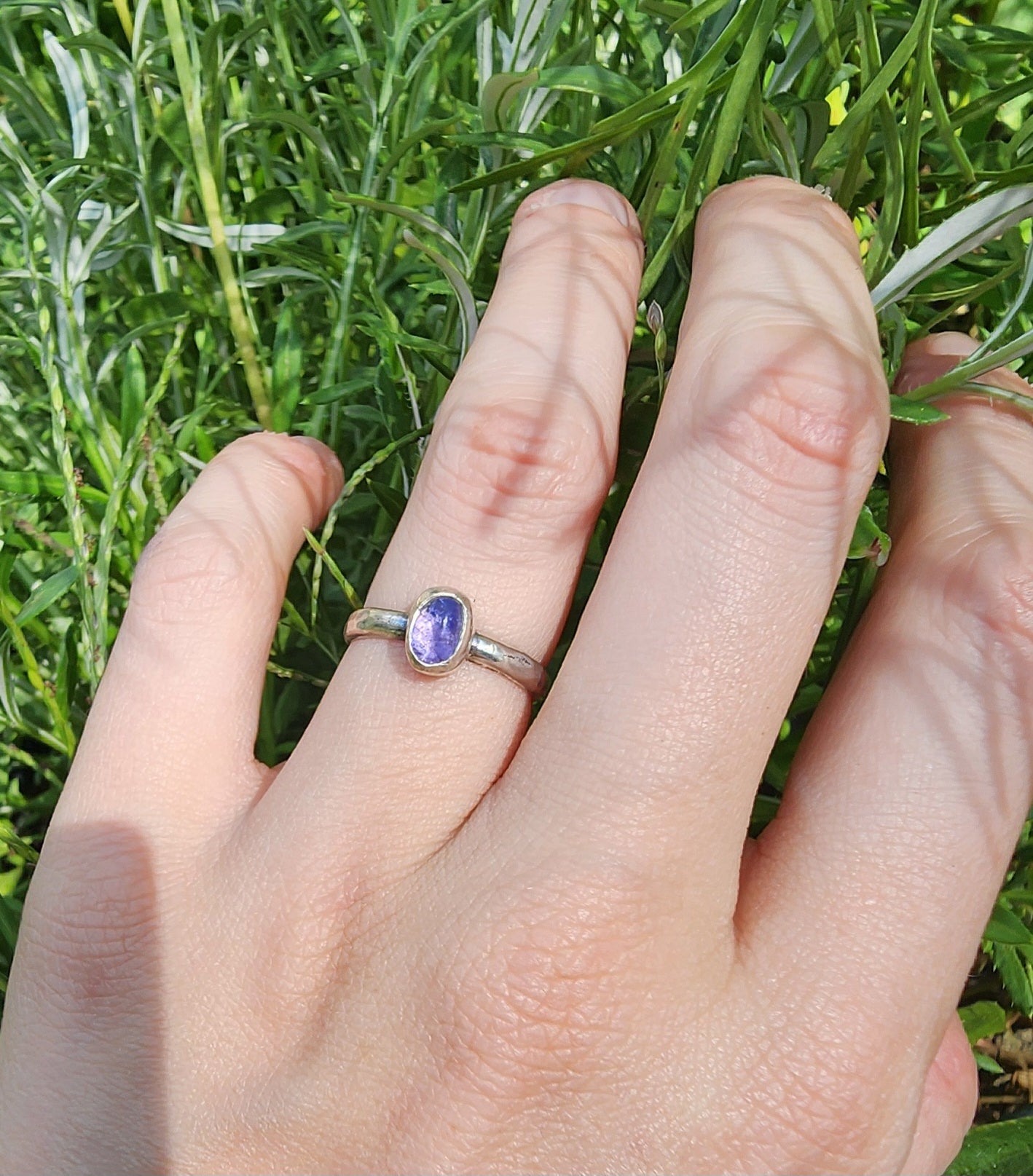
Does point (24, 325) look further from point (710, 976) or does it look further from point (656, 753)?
point (710, 976)

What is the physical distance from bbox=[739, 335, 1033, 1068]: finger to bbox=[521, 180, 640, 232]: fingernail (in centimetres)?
34

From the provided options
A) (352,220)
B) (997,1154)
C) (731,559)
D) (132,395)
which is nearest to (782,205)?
(731,559)

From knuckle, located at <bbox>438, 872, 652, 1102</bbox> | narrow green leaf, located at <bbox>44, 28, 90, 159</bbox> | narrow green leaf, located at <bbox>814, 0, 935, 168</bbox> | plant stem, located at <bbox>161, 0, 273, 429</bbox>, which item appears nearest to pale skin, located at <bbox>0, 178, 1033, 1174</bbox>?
knuckle, located at <bbox>438, 872, 652, 1102</bbox>

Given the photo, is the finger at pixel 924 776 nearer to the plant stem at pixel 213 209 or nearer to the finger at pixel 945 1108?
the finger at pixel 945 1108

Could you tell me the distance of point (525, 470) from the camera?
0.84 m

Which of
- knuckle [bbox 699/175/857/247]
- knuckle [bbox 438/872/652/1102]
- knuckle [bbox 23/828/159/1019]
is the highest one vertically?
knuckle [bbox 699/175/857/247]

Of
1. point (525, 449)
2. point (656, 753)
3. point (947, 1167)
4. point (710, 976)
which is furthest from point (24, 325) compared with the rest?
point (947, 1167)

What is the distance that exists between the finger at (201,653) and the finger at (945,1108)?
2.19ft

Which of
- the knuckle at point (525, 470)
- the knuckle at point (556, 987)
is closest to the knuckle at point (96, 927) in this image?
the knuckle at point (556, 987)

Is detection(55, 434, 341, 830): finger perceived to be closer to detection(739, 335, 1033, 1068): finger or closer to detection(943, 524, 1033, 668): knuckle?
detection(739, 335, 1033, 1068): finger

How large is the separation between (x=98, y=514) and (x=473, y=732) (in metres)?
0.53

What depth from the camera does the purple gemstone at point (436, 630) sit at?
2.66 ft

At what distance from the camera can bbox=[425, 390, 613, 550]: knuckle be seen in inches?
32.8

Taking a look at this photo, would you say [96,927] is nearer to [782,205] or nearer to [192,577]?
[192,577]
